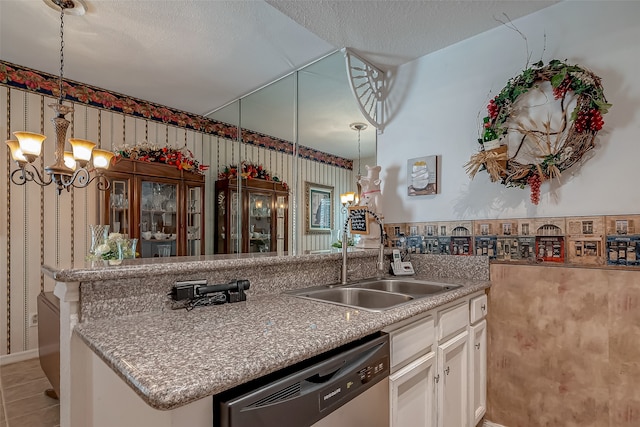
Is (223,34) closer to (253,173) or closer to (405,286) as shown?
(253,173)

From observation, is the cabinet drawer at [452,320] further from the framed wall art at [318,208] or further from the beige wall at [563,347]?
the framed wall art at [318,208]

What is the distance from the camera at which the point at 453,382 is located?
1601 millimetres

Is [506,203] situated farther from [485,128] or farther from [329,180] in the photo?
[329,180]

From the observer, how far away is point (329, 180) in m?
3.51

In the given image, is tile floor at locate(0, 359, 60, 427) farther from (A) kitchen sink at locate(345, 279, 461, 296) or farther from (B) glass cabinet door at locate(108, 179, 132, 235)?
(A) kitchen sink at locate(345, 279, 461, 296)

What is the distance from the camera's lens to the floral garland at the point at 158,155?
335 cm

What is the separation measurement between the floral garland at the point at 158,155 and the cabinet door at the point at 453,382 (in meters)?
3.27

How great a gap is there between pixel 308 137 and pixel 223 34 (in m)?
1.23

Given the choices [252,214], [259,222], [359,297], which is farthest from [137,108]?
[359,297]

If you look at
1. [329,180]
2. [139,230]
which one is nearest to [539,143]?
[329,180]

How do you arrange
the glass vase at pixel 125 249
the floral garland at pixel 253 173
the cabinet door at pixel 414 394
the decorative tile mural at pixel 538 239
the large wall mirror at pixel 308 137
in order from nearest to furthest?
the cabinet door at pixel 414 394 → the decorative tile mural at pixel 538 239 → the glass vase at pixel 125 249 → the large wall mirror at pixel 308 137 → the floral garland at pixel 253 173

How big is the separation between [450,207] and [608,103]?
0.95 m

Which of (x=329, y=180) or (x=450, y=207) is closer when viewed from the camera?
(x=450, y=207)

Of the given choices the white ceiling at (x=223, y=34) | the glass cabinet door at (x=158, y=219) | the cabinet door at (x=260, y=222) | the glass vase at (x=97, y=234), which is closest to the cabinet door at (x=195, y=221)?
the glass cabinet door at (x=158, y=219)
